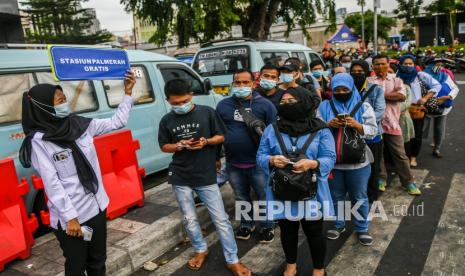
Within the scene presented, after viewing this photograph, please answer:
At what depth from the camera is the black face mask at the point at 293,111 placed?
110 inches

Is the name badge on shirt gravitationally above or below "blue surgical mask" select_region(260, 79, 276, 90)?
below

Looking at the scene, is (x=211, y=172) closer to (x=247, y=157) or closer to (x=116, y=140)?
(x=247, y=157)

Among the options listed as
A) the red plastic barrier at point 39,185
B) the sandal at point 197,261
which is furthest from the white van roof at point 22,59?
the sandal at point 197,261

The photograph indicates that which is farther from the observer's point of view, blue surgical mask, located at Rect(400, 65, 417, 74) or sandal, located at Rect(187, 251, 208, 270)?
blue surgical mask, located at Rect(400, 65, 417, 74)

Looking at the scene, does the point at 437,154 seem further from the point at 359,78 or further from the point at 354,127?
the point at 354,127

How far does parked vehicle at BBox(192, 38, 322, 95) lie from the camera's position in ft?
28.0

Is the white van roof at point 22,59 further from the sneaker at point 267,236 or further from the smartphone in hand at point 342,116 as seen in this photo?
the smartphone in hand at point 342,116

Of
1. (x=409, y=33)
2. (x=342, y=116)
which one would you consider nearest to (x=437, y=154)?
(x=342, y=116)

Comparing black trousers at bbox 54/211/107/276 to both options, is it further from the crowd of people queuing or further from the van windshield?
the van windshield

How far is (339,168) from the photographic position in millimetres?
3654

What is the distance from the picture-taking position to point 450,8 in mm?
33406

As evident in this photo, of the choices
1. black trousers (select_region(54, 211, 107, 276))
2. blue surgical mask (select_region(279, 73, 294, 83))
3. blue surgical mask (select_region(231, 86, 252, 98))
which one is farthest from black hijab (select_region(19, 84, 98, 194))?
blue surgical mask (select_region(279, 73, 294, 83))

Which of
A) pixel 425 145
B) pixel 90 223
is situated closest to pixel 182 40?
pixel 425 145

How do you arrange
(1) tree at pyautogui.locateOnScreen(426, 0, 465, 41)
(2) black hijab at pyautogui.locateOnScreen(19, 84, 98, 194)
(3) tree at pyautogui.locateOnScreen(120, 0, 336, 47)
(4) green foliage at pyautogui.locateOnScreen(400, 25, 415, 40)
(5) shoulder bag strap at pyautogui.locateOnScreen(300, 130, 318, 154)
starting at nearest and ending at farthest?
(2) black hijab at pyautogui.locateOnScreen(19, 84, 98, 194), (5) shoulder bag strap at pyautogui.locateOnScreen(300, 130, 318, 154), (3) tree at pyautogui.locateOnScreen(120, 0, 336, 47), (1) tree at pyautogui.locateOnScreen(426, 0, 465, 41), (4) green foliage at pyautogui.locateOnScreen(400, 25, 415, 40)
